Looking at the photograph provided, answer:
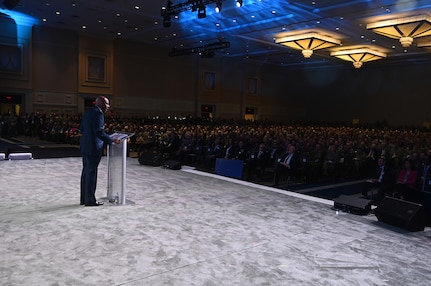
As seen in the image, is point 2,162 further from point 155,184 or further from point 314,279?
point 314,279

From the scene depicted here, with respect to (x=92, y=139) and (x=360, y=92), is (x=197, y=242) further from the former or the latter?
(x=360, y=92)

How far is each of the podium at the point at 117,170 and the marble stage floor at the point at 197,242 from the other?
0.80 feet

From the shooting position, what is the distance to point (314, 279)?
10.5ft

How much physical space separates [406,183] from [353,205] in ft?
7.47

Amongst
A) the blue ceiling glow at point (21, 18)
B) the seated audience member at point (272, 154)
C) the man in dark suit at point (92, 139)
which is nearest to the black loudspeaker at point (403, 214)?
the man in dark suit at point (92, 139)

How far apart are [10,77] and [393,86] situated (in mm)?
29674

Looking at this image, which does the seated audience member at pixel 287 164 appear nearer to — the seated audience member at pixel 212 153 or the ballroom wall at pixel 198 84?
the seated audience member at pixel 212 153

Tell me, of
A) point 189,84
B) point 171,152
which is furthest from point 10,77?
point 171,152

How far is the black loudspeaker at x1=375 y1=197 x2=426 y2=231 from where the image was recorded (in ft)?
15.3

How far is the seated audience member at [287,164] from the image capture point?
30.9ft

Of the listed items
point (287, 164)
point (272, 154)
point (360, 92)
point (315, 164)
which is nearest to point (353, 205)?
point (287, 164)

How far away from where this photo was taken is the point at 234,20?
1980 cm

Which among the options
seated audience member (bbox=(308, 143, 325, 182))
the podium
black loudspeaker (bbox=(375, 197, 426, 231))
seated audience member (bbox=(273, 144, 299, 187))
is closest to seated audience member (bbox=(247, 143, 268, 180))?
seated audience member (bbox=(273, 144, 299, 187))

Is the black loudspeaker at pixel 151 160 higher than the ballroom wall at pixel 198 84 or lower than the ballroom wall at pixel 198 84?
lower
